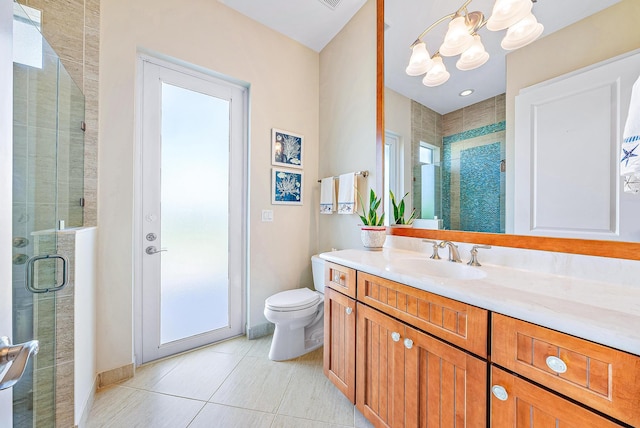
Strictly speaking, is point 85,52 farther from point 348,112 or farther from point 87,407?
point 87,407

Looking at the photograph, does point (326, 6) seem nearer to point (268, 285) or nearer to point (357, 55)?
point (357, 55)

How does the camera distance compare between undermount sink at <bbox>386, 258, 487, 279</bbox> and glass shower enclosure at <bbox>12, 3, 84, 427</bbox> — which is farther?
undermount sink at <bbox>386, 258, 487, 279</bbox>

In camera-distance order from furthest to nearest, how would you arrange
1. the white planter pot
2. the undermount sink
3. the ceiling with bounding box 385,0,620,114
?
the white planter pot → the undermount sink → the ceiling with bounding box 385,0,620,114

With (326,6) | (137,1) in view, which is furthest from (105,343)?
(326,6)

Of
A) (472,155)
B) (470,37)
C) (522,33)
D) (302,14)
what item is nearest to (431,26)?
(470,37)

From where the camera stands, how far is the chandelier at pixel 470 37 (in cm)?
108

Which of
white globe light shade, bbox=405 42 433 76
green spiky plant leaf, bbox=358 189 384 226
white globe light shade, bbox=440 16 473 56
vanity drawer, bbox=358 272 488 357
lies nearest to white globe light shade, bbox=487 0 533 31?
white globe light shade, bbox=440 16 473 56

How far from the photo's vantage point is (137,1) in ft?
5.28

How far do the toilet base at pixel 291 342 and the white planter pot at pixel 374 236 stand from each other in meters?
0.87

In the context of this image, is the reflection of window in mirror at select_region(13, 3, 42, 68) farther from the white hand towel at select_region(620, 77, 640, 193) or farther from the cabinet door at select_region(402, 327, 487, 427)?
the white hand towel at select_region(620, 77, 640, 193)

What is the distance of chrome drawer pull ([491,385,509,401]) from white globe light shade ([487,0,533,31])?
5.02ft

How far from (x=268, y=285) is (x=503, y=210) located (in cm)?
187

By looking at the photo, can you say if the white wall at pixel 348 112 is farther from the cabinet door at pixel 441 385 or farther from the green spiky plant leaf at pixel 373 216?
the cabinet door at pixel 441 385

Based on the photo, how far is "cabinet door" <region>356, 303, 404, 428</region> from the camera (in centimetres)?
101
